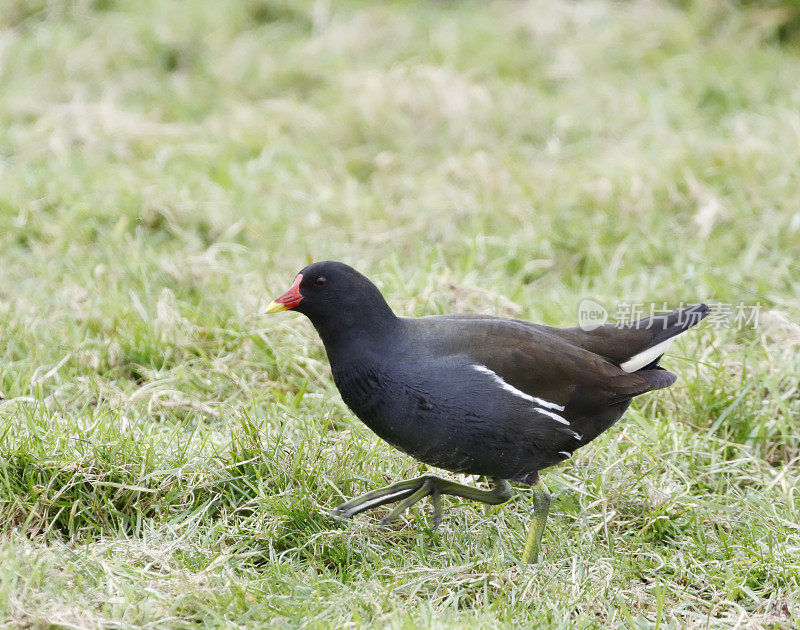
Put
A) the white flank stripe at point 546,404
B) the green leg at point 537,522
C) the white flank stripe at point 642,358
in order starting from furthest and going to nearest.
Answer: the white flank stripe at point 642,358 → the white flank stripe at point 546,404 → the green leg at point 537,522

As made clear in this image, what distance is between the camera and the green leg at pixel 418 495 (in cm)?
323

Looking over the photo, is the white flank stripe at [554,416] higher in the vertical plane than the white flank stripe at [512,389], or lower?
lower

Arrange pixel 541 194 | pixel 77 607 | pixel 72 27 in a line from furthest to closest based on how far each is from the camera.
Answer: pixel 72 27 < pixel 541 194 < pixel 77 607

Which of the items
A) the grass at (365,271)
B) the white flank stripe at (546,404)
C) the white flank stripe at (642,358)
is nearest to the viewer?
the grass at (365,271)

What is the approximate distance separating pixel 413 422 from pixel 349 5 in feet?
18.9

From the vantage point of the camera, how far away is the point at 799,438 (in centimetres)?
376

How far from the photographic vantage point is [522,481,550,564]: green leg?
3115mm

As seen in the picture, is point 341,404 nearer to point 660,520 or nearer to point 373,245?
point 660,520

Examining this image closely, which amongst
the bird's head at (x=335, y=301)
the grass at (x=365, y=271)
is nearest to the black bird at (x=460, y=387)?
the bird's head at (x=335, y=301)

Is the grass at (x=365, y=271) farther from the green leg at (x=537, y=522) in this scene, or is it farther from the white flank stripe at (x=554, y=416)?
the white flank stripe at (x=554, y=416)

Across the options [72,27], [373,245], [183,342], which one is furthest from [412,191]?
[72,27]

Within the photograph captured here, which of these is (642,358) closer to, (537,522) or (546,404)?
(546,404)

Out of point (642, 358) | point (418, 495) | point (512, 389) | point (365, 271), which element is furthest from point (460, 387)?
point (365, 271)

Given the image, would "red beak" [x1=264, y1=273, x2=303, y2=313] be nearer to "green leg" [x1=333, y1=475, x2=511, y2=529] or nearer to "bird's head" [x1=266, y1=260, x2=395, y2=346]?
"bird's head" [x1=266, y1=260, x2=395, y2=346]
